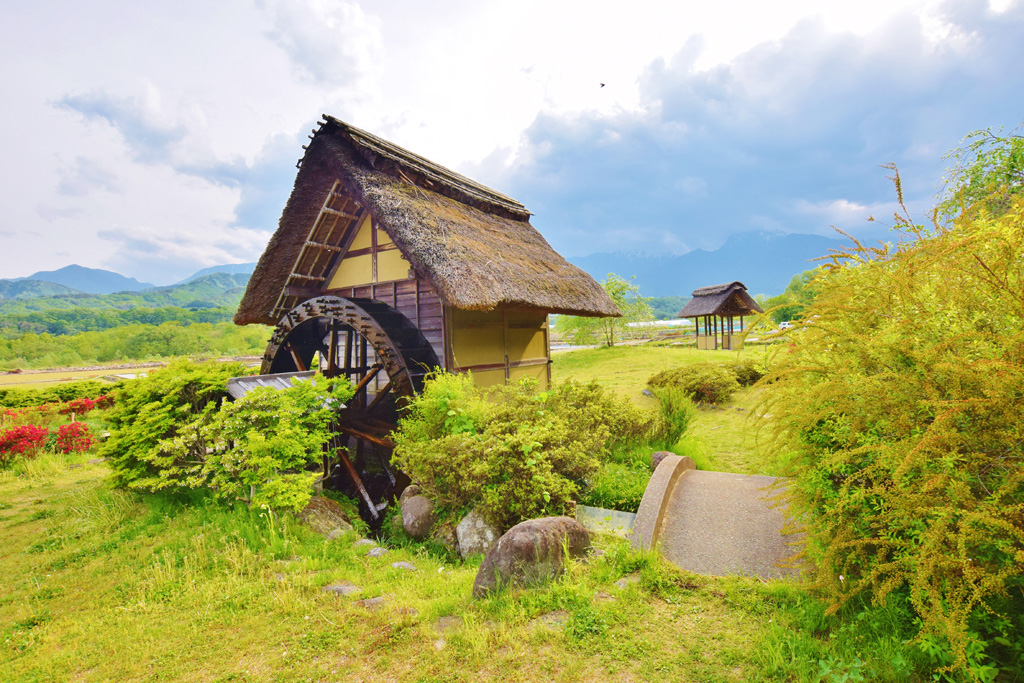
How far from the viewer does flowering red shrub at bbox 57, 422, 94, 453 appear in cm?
852

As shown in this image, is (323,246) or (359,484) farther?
(323,246)

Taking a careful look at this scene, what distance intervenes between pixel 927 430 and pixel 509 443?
3226 millimetres

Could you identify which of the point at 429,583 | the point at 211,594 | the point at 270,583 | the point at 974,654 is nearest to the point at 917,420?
the point at 974,654

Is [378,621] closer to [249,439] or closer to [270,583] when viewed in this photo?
[270,583]

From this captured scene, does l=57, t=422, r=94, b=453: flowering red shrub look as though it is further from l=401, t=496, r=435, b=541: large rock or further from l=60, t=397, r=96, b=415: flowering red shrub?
l=401, t=496, r=435, b=541: large rock

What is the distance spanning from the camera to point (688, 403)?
7.22 meters

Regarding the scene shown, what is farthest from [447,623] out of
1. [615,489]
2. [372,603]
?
[615,489]

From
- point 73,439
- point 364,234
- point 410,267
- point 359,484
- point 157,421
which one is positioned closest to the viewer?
point 157,421

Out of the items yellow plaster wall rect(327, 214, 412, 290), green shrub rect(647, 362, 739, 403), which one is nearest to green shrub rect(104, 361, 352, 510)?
yellow plaster wall rect(327, 214, 412, 290)

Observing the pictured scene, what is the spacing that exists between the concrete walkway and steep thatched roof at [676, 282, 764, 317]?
20.1 metres

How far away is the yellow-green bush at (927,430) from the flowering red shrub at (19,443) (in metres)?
11.3

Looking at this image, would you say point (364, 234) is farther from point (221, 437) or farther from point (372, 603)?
point (372, 603)

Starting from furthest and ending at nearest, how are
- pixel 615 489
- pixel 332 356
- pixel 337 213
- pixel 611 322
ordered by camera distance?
1. pixel 611 322
2. pixel 332 356
3. pixel 337 213
4. pixel 615 489

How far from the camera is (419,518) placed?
5156 millimetres
